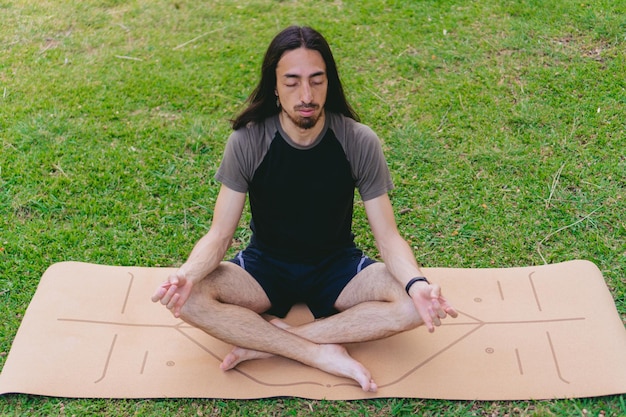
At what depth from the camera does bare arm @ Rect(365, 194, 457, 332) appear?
10.4 ft

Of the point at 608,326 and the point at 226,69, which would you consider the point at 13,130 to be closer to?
the point at 226,69

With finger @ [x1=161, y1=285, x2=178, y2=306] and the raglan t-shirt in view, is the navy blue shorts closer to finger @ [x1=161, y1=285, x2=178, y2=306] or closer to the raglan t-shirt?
the raglan t-shirt

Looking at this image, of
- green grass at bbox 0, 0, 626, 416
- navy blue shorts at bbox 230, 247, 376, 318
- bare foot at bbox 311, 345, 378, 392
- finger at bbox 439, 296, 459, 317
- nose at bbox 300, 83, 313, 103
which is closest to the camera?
finger at bbox 439, 296, 459, 317

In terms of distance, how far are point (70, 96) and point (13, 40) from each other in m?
1.19

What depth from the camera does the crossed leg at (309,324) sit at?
3.40 metres

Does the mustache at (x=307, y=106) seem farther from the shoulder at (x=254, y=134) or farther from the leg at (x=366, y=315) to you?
the leg at (x=366, y=315)

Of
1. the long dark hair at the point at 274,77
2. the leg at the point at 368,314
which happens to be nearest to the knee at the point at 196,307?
the leg at the point at 368,314

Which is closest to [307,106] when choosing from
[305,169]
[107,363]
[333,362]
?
[305,169]

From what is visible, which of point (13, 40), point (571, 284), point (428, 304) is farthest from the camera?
point (13, 40)

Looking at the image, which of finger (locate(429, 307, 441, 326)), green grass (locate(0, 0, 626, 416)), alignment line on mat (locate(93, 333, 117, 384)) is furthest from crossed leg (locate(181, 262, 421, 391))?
alignment line on mat (locate(93, 333, 117, 384))

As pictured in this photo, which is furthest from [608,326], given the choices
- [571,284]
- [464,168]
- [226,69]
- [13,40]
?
[13,40]

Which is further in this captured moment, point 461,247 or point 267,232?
point 461,247

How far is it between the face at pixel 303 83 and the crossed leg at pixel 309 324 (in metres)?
0.87

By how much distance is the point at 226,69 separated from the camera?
5895 mm
